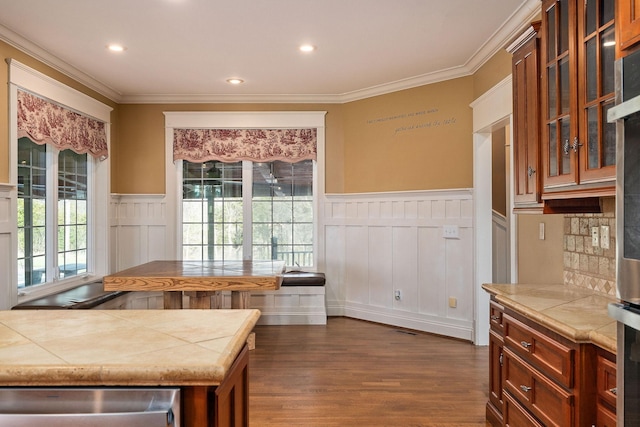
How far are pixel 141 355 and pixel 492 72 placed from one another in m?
3.59

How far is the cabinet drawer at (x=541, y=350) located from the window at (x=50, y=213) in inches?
151

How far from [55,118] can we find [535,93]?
3967 mm

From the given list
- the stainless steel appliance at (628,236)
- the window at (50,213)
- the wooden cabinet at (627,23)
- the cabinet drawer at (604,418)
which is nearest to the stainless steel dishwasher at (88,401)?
the stainless steel appliance at (628,236)

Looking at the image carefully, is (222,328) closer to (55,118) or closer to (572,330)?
(572,330)

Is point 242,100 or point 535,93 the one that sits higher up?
point 242,100

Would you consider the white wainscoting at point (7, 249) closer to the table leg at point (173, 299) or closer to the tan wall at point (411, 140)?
the table leg at point (173, 299)

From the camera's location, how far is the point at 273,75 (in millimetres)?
4527

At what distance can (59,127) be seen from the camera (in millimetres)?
4086

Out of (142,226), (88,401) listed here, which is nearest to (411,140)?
(142,226)

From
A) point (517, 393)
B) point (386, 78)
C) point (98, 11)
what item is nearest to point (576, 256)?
point (517, 393)

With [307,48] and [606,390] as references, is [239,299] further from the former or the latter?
[606,390]

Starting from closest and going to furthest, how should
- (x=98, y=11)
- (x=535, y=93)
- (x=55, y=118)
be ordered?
(x=535, y=93)
(x=98, y=11)
(x=55, y=118)

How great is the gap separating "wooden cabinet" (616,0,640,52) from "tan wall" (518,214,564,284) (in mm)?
1588

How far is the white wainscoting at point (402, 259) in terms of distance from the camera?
171 inches
